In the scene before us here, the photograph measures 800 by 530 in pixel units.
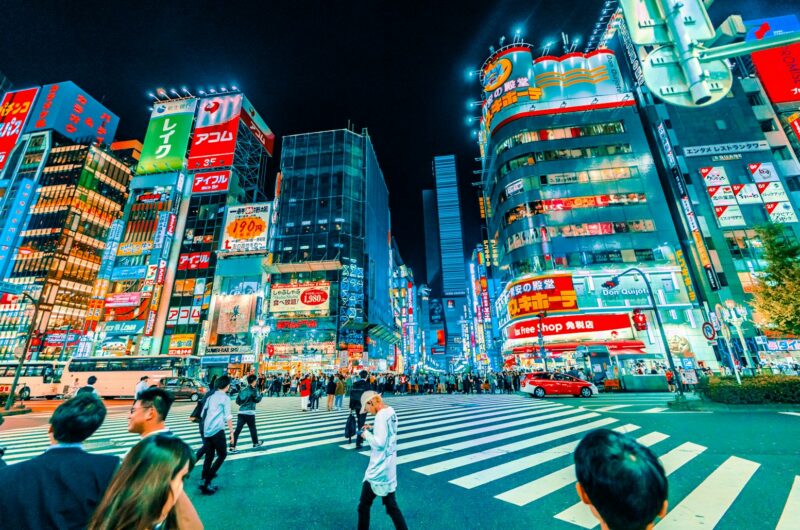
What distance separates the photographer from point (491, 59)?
163 feet

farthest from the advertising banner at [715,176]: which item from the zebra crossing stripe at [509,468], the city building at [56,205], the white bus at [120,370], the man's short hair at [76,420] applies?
the city building at [56,205]

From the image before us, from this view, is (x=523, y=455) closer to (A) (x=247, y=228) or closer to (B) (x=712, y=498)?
(B) (x=712, y=498)

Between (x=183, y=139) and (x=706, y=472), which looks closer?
(x=706, y=472)

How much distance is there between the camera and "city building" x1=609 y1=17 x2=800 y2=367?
32312 millimetres

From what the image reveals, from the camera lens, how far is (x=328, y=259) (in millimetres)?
49250

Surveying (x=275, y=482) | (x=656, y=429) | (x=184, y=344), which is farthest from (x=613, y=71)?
(x=184, y=344)

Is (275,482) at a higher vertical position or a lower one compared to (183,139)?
lower

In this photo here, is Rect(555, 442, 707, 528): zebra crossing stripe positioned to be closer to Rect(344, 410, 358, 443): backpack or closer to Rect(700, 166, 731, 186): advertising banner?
Rect(344, 410, 358, 443): backpack

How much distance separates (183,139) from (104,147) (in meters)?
32.8

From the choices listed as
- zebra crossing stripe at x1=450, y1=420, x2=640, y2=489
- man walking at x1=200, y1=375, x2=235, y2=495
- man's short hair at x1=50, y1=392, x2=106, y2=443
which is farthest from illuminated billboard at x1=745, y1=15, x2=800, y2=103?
man's short hair at x1=50, y1=392, x2=106, y2=443

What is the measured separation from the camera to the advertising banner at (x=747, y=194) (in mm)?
34531

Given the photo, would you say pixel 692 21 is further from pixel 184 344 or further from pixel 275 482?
pixel 184 344

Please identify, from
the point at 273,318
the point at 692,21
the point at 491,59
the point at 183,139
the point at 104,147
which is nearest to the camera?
the point at 692,21

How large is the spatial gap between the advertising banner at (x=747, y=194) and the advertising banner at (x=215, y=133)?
65.0 metres
